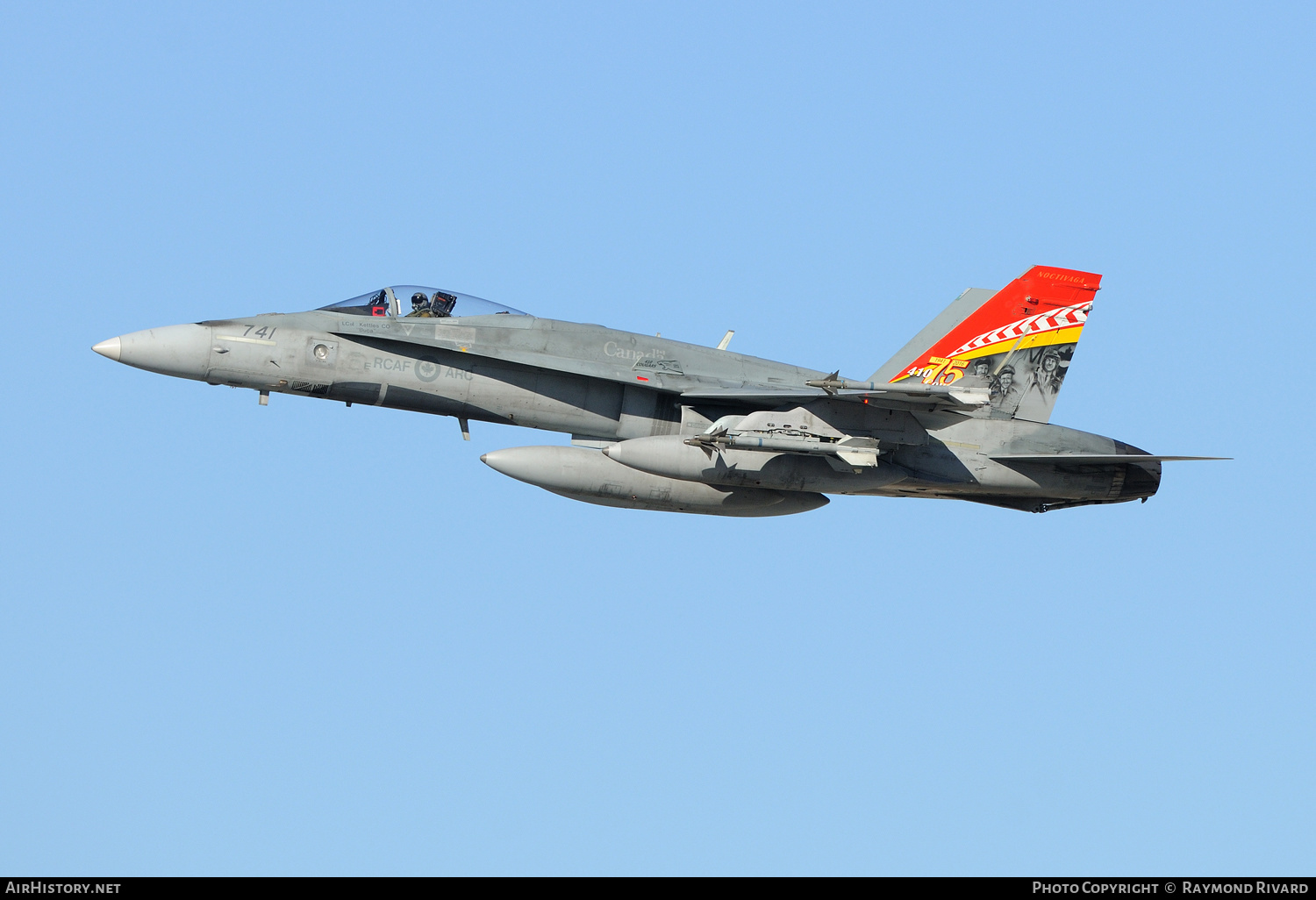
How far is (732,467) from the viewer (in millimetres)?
18078

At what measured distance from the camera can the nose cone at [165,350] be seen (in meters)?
17.7

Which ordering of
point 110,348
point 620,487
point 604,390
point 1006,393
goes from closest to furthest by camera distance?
point 110,348, point 620,487, point 604,390, point 1006,393

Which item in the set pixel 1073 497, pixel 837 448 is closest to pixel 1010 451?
pixel 1073 497

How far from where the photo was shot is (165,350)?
58.1ft

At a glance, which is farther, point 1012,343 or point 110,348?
point 1012,343

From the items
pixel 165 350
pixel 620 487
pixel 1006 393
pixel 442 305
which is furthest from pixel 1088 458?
pixel 165 350

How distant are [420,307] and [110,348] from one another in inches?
149

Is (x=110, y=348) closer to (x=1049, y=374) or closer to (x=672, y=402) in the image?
(x=672, y=402)

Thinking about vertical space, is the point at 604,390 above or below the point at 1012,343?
below

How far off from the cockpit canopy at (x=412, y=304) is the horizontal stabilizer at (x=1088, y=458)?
6891 millimetres

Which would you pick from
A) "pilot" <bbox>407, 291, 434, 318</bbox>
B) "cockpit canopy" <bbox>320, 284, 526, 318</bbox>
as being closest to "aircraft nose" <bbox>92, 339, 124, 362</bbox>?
"cockpit canopy" <bbox>320, 284, 526, 318</bbox>

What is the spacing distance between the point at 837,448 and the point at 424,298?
564cm
